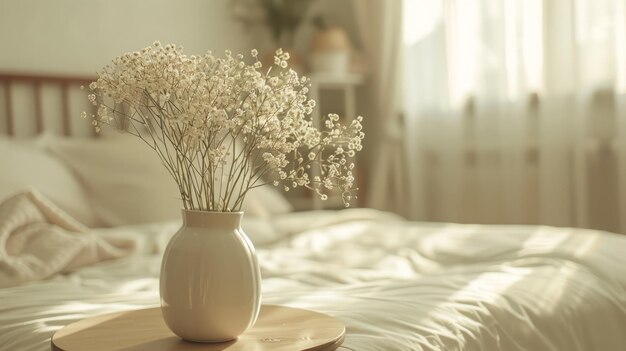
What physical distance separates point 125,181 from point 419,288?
50.1 inches

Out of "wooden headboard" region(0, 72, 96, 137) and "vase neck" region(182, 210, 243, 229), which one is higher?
"wooden headboard" region(0, 72, 96, 137)

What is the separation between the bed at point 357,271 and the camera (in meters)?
1.17

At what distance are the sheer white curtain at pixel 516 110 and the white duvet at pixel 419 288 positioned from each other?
92cm

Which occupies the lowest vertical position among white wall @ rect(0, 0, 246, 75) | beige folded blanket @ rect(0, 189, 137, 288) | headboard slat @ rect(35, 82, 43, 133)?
beige folded blanket @ rect(0, 189, 137, 288)

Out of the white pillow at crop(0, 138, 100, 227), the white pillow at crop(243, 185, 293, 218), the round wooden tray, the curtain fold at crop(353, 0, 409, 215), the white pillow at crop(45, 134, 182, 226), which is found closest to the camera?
the round wooden tray

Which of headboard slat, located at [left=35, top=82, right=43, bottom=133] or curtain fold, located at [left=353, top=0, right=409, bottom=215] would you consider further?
curtain fold, located at [left=353, top=0, right=409, bottom=215]

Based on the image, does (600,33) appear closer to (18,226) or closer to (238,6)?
(238,6)

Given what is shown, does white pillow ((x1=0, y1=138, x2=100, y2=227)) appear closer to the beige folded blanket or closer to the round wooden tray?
the beige folded blanket

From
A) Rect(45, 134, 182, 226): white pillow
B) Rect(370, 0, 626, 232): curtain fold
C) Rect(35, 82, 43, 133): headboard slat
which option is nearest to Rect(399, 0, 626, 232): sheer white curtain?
Rect(370, 0, 626, 232): curtain fold

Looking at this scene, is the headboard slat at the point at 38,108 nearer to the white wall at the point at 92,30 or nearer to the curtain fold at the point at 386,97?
the white wall at the point at 92,30

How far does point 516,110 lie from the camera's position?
9.67 feet

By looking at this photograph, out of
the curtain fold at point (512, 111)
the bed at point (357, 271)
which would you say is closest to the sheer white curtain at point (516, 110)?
the curtain fold at point (512, 111)

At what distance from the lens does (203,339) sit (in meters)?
0.96

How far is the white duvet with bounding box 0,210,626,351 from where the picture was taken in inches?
45.0
